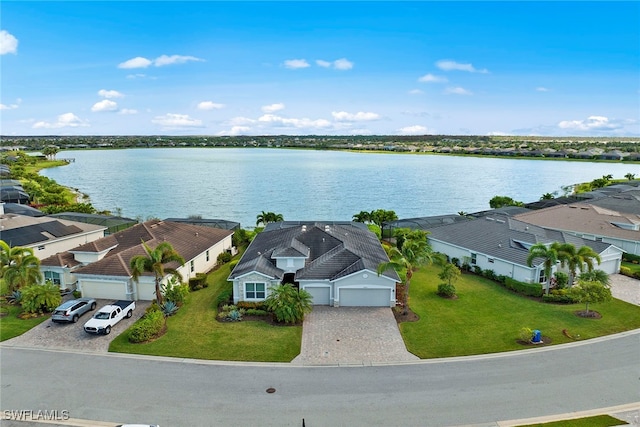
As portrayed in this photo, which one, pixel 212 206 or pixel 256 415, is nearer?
pixel 256 415

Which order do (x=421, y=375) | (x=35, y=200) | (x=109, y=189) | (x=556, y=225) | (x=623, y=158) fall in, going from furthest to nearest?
(x=623, y=158), (x=109, y=189), (x=35, y=200), (x=556, y=225), (x=421, y=375)

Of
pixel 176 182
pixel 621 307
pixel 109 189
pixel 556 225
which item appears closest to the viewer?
pixel 621 307

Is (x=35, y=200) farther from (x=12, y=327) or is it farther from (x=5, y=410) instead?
(x=5, y=410)

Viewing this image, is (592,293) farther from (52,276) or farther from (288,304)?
(52,276)

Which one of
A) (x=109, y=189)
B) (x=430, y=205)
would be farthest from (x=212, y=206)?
(x=430, y=205)

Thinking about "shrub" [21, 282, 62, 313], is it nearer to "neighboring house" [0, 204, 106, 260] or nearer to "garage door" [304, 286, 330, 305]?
"neighboring house" [0, 204, 106, 260]

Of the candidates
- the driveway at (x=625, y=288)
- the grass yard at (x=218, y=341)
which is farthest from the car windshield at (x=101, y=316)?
the driveway at (x=625, y=288)

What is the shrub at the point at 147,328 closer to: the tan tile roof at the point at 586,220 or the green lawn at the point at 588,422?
the green lawn at the point at 588,422
